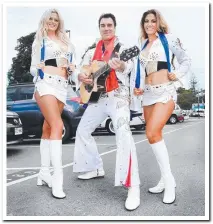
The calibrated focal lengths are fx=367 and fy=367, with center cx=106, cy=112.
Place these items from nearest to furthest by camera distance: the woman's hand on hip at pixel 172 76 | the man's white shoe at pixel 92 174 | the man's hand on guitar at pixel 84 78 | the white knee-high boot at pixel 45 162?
1. the woman's hand on hip at pixel 172 76
2. the man's hand on guitar at pixel 84 78
3. the white knee-high boot at pixel 45 162
4. the man's white shoe at pixel 92 174

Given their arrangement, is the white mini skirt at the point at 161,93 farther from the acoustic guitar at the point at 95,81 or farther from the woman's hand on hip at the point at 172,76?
the acoustic guitar at the point at 95,81

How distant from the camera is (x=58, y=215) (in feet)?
10.2

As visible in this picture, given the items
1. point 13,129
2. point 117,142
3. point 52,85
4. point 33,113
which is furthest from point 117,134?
point 33,113

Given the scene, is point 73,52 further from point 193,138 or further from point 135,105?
point 193,138

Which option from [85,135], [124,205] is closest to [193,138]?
[85,135]

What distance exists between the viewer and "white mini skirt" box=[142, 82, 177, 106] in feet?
10.7

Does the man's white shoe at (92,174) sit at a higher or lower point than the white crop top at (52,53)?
lower

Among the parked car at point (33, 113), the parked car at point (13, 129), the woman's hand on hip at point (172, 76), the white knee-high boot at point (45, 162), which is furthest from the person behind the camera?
the parked car at point (33, 113)

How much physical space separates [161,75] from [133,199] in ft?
3.68

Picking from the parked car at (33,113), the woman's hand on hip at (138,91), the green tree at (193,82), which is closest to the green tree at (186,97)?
the green tree at (193,82)

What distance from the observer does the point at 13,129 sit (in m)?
5.23

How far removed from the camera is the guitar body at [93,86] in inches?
138

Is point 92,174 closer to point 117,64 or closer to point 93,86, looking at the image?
point 93,86

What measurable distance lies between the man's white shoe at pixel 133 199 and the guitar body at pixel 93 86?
3.18 ft
